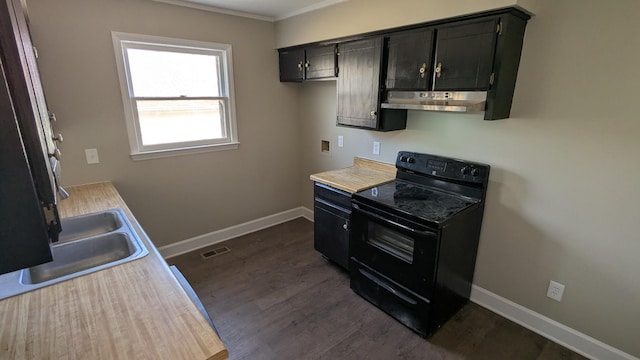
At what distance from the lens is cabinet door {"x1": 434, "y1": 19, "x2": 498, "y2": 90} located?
1839 mm

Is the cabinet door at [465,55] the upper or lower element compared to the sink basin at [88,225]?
upper

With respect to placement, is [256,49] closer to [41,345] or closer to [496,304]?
[41,345]

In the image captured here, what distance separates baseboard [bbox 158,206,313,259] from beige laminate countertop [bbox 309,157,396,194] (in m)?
1.24

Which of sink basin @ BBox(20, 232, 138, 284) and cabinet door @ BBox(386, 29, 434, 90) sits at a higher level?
cabinet door @ BBox(386, 29, 434, 90)

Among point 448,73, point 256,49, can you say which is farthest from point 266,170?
point 448,73

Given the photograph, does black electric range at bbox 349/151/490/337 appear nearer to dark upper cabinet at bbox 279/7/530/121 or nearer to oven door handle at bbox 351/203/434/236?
oven door handle at bbox 351/203/434/236

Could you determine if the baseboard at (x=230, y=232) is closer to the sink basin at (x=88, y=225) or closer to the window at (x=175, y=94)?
the window at (x=175, y=94)

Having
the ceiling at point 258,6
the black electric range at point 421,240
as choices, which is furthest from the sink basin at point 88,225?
the ceiling at point 258,6

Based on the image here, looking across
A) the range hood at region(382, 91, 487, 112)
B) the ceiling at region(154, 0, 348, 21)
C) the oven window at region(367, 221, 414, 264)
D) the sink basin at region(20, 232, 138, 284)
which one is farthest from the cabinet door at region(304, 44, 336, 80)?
the sink basin at region(20, 232, 138, 284)

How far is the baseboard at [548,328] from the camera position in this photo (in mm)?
1932

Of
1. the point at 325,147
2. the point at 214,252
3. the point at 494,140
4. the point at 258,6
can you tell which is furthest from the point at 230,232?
the point at 494,140

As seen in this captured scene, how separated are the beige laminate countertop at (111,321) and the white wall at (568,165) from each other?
7.06 ft

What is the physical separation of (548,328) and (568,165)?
3.81ft

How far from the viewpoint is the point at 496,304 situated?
7.83 ft
